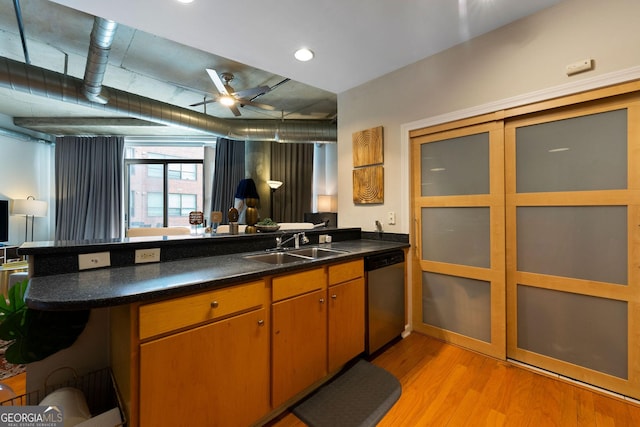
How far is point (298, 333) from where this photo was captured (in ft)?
5.13

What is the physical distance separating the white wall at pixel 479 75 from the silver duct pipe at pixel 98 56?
7.23ft

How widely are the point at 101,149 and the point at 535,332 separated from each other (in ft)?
25.0

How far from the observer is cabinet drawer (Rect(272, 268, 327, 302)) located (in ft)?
4.83

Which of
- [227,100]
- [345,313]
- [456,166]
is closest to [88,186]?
[227,100]

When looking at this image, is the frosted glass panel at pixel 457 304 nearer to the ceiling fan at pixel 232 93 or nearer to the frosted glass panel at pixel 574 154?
the frosted glass panel at pixel 574 154

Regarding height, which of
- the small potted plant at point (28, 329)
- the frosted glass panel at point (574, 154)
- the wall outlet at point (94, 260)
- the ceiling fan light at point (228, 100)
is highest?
the ceiling fan light at point (228, 100)

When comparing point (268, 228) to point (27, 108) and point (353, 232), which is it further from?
point (27, 108)

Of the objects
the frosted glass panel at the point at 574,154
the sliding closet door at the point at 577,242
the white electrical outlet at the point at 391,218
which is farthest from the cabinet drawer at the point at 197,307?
the frosted glass panel at the point at 574,154

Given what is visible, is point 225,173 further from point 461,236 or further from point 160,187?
point 461,236

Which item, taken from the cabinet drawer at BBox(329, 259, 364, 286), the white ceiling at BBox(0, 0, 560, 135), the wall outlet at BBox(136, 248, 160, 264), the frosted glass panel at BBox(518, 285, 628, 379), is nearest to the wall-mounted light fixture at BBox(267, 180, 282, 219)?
the white ceiling at BBox(0, 0, 560, 135)

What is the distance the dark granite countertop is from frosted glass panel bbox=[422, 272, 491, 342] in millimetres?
1275

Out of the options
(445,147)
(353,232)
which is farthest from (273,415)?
(445,147)

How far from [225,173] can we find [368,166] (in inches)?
154

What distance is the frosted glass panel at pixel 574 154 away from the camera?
5.37ft
